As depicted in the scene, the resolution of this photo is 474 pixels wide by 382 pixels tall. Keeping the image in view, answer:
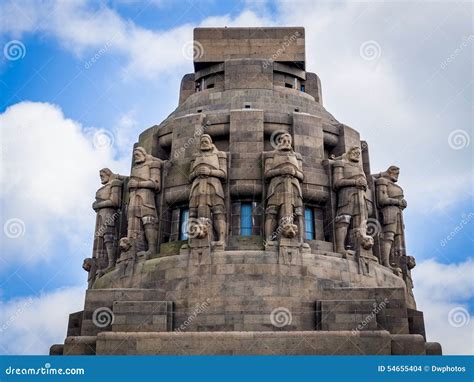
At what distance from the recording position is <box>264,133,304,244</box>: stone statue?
2883cm

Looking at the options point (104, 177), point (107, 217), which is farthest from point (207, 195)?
point (104, 177)

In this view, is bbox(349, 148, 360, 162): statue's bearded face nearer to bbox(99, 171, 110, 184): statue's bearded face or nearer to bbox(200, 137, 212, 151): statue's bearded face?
bbox(200, 137, 212, 151): statue's bearded face

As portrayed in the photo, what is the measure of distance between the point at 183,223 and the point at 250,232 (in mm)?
2907

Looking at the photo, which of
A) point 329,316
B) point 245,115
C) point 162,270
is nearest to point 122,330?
point 162,270

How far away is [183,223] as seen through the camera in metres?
31.3

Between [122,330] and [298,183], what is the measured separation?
9012mm

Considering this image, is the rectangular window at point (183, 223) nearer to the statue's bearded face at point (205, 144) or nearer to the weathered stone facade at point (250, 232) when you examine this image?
the weathered stone facade at point (250, 232)

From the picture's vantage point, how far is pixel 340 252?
30.1 m

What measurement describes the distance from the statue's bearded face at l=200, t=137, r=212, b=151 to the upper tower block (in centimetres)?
745

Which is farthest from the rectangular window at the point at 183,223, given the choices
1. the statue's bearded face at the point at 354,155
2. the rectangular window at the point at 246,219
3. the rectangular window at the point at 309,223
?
the statue's bearded face at the point at 354,155

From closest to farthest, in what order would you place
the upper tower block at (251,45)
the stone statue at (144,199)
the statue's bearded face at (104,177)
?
1. the stone statue at (144,199)
2. the statue's bearded face at (104,177)
3. the upper tower block at (251,45)

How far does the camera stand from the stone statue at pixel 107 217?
33031 mm

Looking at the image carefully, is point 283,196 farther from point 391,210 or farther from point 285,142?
point 391,210

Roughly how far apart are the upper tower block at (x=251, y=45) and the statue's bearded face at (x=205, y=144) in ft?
24.4
